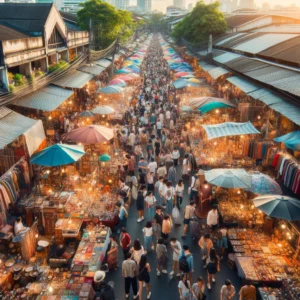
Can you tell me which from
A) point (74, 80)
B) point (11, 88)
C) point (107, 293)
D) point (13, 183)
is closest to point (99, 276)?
point (107, 293)

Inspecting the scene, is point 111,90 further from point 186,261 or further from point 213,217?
point 186,261

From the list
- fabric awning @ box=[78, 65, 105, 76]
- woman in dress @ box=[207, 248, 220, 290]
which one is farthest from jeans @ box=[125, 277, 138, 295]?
fabric awning @ box=[78, 65, 105, 76]

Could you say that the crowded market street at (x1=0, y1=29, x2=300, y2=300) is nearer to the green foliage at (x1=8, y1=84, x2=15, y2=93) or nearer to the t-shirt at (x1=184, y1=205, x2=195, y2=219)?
the t-shirt at (x1=184, y1=205, x2=195, y2=219)

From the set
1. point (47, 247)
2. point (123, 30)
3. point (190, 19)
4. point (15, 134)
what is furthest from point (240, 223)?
point (123, 30)

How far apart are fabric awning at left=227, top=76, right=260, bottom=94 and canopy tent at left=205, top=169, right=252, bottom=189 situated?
7.46 meters

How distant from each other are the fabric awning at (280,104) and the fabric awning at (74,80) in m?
11.2

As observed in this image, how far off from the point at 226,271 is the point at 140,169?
5.96 meters

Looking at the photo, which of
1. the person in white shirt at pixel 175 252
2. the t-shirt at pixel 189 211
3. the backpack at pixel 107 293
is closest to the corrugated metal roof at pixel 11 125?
the backpack at pixel 107 293

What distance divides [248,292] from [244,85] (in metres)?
13.4

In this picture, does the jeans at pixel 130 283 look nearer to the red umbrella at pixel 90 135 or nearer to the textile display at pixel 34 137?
the textile display at pixel 34 137

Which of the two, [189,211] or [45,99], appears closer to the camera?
[189,211]

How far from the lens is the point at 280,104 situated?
1322 centimetres

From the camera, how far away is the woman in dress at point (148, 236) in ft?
31.6

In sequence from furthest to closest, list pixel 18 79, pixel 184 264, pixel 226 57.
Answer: pixel 226 57
pixel 18 79
pixel 184 264
